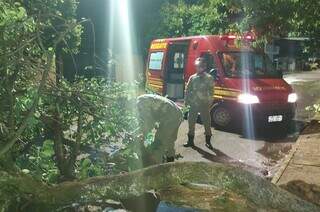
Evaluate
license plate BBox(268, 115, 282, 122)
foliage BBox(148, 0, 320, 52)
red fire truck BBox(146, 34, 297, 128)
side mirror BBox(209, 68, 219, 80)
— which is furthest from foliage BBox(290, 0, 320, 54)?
side mirror BBox(209, 68, 219, 80)

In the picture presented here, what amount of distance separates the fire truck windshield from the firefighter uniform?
1581mm

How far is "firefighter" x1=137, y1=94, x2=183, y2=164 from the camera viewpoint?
5.75 meters

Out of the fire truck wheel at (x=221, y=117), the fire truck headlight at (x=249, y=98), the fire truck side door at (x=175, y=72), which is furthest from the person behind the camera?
the fire truck side door at (x=175, y=72)

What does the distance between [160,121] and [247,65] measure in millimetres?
5440

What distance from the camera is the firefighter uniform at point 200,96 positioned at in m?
9.79

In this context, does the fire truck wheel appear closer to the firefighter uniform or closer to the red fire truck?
the red fire truck

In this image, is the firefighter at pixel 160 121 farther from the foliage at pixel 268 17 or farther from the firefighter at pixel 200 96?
the firefighter at pixel 200 96

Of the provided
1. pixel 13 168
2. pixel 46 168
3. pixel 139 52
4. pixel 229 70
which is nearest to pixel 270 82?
pixel 229 70

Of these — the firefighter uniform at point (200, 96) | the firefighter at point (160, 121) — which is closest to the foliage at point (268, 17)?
the firefighter uniform at point (200, 96)

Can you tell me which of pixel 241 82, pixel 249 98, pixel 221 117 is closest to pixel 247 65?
pixel 241 82

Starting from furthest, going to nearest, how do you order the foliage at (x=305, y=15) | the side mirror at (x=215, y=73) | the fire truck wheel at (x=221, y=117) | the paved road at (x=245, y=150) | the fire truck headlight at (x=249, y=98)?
the side mirror at (x=215, y=73) → the fire truck wheel at (x=221, y=117) → the fire truck headlight at (x=249, y=98) → the paved road at (x=245, y=150) → the foliage at (x=305, y=15)

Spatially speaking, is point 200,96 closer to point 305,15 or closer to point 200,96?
point 200,96

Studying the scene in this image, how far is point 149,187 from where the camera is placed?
3.46 meters

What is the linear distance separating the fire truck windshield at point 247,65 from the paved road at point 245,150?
4.30 feet
